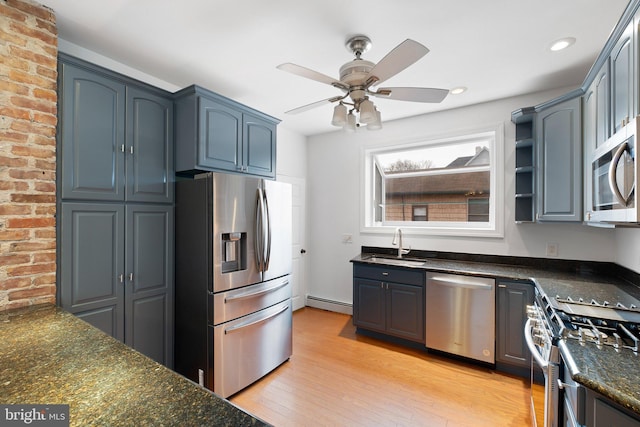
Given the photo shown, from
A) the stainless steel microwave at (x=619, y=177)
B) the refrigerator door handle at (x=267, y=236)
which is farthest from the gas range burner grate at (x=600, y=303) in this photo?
the refrigerator door handle at (x=267, y=236)

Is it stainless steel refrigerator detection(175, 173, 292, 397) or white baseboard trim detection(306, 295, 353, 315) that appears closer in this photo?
stainless steel refrigerator detection(175, 173, 292, 397)

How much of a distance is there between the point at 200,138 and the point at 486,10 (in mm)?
2099

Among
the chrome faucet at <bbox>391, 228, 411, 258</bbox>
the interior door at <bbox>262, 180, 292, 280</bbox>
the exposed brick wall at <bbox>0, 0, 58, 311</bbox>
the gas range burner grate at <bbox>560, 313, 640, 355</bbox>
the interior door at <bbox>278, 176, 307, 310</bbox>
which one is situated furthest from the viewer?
the interior door at <bbox>278, 176, 307, 310</bbox>

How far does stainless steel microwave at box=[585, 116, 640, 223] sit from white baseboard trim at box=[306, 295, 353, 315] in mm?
2907

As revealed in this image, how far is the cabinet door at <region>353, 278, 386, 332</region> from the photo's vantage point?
10.5ft

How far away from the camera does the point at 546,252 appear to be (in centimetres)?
287

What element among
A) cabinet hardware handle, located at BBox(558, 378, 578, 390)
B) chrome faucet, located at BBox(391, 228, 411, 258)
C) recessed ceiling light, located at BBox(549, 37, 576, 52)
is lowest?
cabinet hardware handle, located at BBox(558, 378, 578, 390)

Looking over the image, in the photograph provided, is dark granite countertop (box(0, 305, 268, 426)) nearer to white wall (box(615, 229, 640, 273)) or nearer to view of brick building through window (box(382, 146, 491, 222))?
white wall (box(615, 229, 640, 273))

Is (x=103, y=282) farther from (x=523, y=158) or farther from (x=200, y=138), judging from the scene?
(x=523, y=158)

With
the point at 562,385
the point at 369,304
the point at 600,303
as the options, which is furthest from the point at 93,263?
the point at 600,303

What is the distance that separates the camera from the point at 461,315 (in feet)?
9.00

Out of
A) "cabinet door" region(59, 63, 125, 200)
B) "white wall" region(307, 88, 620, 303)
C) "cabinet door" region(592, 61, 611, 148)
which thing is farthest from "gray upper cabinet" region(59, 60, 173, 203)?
"cabinet door" region(592, 61, 611, 148)

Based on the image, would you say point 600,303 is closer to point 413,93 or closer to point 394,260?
point 413,93

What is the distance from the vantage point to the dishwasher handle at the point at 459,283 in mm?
2632
